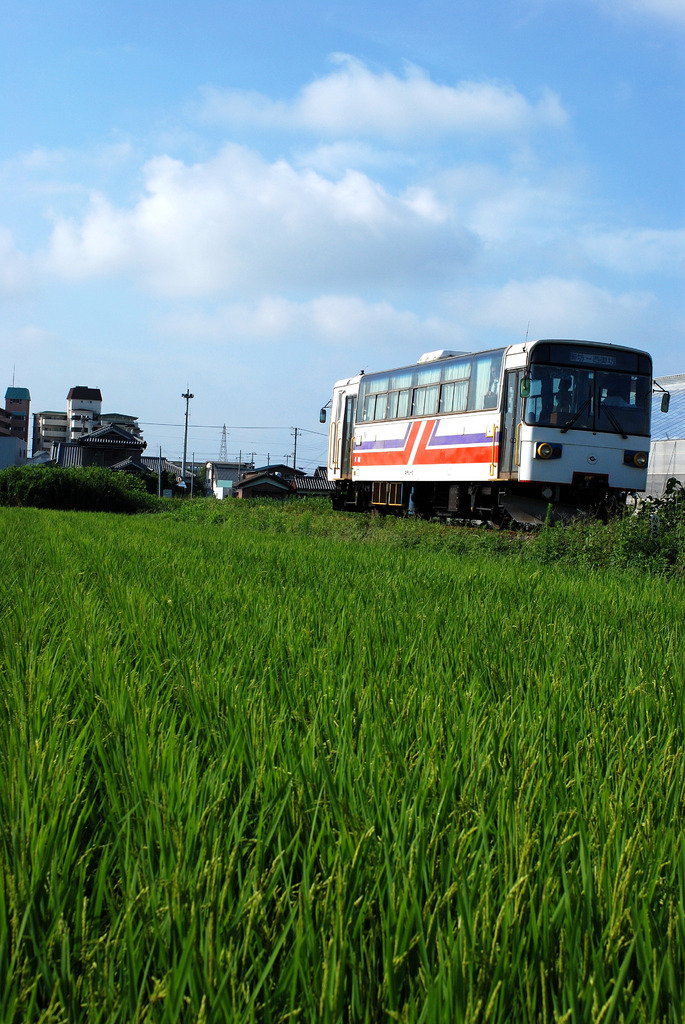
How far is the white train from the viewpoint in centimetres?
1298

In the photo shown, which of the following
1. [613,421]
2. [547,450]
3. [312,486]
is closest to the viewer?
[547,450]

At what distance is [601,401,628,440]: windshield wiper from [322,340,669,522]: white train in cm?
2

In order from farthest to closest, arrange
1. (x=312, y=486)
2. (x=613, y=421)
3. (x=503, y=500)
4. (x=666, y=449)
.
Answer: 1. (x=312, y=486)
2. (x=666, y=449)
3. (x=503, y=500)
4. (x=613, y=421)

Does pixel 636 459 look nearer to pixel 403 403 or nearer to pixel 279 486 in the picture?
pixel 403 403

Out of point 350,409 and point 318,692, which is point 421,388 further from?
point 318,692

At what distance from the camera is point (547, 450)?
42.2 feet

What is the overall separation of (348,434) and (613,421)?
7.59m

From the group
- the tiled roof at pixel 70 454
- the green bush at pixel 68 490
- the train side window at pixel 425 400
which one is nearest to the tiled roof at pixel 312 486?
the tiled roof at pixel 70 454

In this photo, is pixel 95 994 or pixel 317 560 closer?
pixel 95 994

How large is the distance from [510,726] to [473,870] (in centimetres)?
74

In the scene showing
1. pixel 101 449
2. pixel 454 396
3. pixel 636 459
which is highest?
pixel 101 449

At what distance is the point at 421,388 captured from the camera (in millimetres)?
16000

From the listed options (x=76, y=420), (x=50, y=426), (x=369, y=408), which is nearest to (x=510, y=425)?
(x=369, y=408)

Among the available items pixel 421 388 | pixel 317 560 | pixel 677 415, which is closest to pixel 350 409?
pixel 421 388
